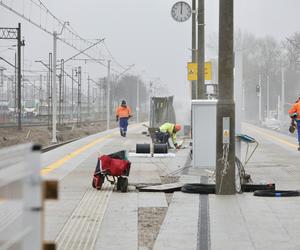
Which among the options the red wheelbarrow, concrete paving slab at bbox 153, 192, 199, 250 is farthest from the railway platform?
the red wheelbarrow

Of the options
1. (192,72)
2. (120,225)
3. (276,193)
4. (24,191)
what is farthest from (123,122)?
(24,191)

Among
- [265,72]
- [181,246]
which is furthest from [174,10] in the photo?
[265,72]

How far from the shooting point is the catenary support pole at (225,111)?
1191 cm

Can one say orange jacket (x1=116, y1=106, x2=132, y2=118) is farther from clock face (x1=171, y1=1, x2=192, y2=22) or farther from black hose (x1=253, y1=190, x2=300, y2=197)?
black hose (x1=253, y1=190, x2=300, y2=197)

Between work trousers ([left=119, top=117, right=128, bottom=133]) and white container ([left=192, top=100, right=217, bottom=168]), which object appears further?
work trousers ([left=119, top=117, right=128, bottom=133])

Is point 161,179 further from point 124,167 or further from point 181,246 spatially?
point 181,246

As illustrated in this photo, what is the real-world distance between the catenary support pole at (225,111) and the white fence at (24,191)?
323 inches

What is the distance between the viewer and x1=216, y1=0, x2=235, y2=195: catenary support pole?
39.1 feet

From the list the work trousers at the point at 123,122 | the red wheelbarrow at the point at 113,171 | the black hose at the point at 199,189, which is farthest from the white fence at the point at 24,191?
the work trousers at the point at 123,122

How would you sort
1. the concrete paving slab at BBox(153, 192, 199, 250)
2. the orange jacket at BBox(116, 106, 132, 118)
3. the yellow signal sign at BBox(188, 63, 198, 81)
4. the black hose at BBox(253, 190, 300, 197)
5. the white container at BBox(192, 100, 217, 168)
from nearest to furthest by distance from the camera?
the concrete paving slab at BBox(153, 192, 199, 250)
the black hose at BBox(253, 190, 300, 197)
the white container at BBox(192, 100, 217, 168)
the yellow signal sign at BBox(188, 63, 198, 81)
the orange jacket at BBox(116, 106, 132, 118)

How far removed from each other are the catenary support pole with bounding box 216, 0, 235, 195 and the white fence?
26.9 feet

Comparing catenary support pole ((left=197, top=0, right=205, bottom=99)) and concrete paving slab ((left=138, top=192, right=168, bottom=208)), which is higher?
catenary support pole ((left=197, top=0, right=205, bottom=99))

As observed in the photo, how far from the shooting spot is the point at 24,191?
3840mm

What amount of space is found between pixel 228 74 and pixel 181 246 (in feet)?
16.2
